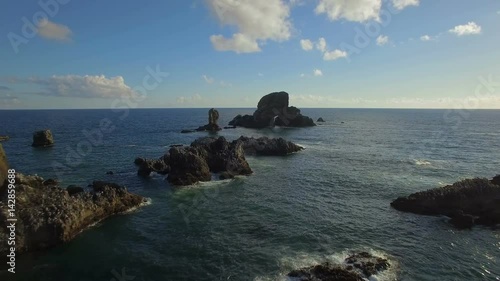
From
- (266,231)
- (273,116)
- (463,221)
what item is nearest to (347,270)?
(266,231)

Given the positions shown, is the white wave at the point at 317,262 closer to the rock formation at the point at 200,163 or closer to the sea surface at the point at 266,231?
the sea surface at the point at 266,231

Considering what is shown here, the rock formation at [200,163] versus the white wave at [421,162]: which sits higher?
the rock formation at [200,163]

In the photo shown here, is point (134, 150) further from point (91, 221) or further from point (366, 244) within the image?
point (366, 244)

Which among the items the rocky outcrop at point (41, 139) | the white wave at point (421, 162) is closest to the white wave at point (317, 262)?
the white wave at point (421, 162)

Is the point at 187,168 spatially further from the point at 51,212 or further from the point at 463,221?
the point at 463,221

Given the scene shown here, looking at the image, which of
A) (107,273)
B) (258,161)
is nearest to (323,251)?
(107,273)
